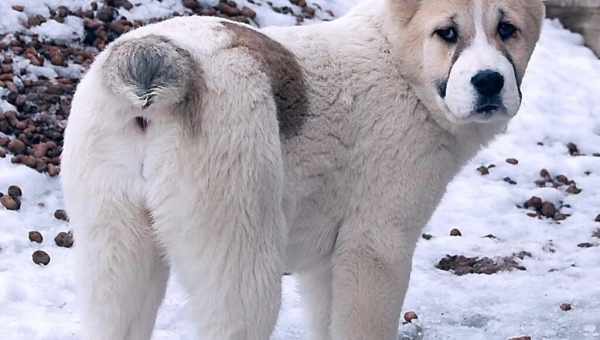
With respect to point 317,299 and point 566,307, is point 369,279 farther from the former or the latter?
point 566,307

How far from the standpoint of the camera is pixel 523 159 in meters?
7.83

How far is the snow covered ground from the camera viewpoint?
16.9ft

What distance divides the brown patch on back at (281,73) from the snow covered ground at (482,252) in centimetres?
133

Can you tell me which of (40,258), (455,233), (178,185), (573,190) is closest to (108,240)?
(178,185)

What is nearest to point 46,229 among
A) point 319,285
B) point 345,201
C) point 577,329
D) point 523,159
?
point 319,285

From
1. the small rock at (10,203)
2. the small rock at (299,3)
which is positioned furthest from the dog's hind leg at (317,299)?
the small rock at (299,3)

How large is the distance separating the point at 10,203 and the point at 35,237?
0.34 m

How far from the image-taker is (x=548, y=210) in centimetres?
695

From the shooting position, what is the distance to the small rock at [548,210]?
694 centimetres

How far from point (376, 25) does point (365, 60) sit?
22 cm

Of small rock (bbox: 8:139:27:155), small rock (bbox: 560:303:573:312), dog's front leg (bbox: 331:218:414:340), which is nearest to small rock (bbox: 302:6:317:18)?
small rock (bbox: 8:139:27:155)

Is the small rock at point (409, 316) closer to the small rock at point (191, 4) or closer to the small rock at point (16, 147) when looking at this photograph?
the small rock at point (16, 147)

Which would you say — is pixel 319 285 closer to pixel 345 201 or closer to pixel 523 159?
pixel 345 201

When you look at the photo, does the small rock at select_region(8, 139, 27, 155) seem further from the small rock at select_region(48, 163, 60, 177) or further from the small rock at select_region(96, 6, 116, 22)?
the small rock at select_region(96, 6, 116, 22)
